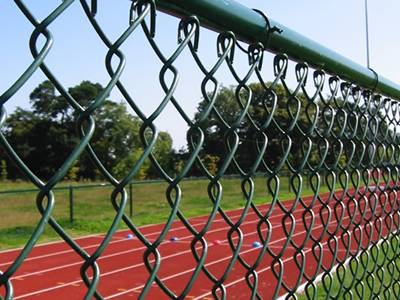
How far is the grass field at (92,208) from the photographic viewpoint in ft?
49.6

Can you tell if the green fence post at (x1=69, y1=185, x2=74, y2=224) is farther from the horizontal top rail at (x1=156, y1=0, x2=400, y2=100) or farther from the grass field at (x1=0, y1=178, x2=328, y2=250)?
the horizontal top rail at (x1=156, y1=0, x2=400, y2=100)

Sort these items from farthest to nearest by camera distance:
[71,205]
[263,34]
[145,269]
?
[71,205], [145,269], [263,34]

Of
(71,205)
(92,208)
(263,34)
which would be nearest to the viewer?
(263,34)

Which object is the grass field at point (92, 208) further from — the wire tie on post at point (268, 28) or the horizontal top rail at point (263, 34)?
the wire tie on post at point (268, 28)

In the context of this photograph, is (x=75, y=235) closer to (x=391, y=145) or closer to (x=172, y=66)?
(x=391, y=145)

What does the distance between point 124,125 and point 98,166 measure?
71.1 ft

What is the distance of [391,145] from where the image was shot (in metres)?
2.38

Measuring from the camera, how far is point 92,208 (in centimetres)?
1761

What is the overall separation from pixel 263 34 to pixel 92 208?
1674cm

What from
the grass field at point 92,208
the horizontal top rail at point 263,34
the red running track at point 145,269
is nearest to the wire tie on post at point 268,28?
the horizontal top rail at point 263,34

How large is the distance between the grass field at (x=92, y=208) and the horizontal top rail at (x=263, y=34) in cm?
1190

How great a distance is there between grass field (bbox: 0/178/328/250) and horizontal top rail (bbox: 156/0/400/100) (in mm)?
11904

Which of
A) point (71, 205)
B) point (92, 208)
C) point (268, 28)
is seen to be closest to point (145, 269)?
point (71, 205)

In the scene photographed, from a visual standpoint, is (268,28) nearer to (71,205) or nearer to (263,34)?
(263,34)
